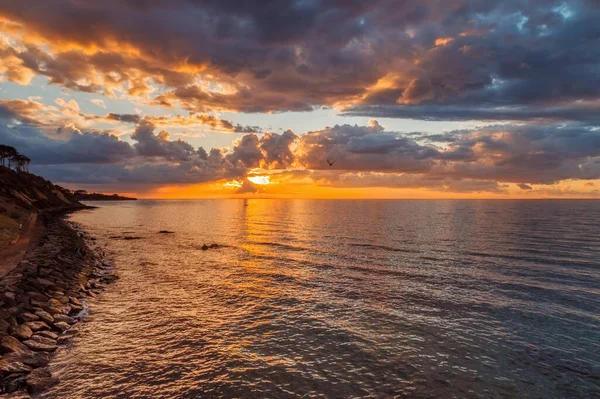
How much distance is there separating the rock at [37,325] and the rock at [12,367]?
477 cm

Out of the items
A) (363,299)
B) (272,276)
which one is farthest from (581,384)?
(272,276)

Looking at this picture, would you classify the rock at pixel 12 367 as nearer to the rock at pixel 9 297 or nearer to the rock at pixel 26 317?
the rock at pixel 26 317

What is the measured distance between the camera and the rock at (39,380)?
51.6ft

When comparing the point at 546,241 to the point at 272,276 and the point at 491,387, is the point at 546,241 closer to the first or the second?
the point at 272,276

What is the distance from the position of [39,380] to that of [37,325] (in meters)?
6.98

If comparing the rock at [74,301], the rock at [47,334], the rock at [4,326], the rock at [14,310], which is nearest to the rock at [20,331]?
the rock at [4,326]

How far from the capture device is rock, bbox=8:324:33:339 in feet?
64.6

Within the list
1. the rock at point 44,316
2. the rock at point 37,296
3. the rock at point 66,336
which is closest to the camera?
the rock at point 66,336

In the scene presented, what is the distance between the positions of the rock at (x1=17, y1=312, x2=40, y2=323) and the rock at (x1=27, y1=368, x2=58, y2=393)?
6250 millimetres

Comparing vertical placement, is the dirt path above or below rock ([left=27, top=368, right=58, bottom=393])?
above

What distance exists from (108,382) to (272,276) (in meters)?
24.6

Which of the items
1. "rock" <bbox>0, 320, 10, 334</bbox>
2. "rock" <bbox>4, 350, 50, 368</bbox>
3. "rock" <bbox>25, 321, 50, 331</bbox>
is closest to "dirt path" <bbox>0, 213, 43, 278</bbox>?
"rock" <bbox>25, 321, 50, 331</bbox>

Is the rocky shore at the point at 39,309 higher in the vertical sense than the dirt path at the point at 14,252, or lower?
lower

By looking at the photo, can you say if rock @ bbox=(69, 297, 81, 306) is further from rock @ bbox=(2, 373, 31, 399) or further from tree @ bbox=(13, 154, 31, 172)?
tree @ bbox=(13, 154, 31, 172)
